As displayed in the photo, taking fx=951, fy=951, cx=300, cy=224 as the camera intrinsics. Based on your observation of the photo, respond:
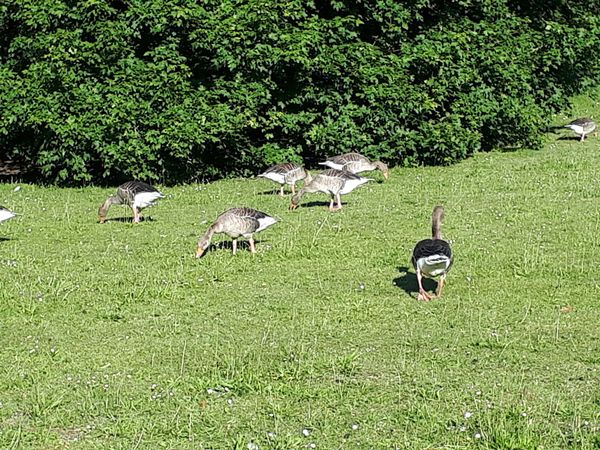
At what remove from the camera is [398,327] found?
399 inches

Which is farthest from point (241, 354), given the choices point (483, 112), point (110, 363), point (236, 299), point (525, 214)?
point (483, 112)

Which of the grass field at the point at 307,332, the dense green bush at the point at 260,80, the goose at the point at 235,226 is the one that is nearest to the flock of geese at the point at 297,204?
the goose at the point at 235,226

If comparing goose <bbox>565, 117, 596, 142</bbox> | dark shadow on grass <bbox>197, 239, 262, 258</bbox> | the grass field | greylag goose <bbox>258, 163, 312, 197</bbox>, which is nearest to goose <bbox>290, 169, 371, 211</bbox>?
the grass field

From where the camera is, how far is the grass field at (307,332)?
24.8 ft

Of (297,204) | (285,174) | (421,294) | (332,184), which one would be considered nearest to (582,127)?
(285,174)

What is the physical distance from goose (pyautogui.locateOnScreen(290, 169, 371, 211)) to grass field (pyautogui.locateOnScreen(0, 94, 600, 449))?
1.10ft

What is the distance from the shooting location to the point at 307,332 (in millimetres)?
10000

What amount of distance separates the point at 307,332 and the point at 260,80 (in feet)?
37.2

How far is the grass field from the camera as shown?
757 centimetres

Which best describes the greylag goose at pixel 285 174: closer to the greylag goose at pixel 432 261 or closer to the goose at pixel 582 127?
the greylag goose at pixel 432 261

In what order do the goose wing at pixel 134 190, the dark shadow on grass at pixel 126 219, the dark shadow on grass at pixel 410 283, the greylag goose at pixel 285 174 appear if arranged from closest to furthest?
the dark shadow on grass at pixel 410 283 → the goose wing at pixel 134 190 → the dark shadow on grass at pixel 126 219 → the greylag goose at pixel 285 174

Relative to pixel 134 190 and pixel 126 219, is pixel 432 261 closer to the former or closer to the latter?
pixel 134 190

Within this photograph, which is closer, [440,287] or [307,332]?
[307,332]

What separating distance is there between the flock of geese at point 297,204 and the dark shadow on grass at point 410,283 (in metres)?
0.15
